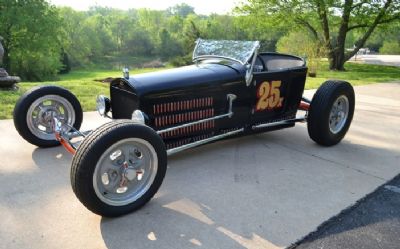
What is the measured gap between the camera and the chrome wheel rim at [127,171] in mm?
2945

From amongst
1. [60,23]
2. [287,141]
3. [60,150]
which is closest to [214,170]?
[287,141]

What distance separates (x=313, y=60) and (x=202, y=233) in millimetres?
14783

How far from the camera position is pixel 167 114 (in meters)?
4.03

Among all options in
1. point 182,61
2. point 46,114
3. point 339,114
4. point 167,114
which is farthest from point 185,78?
point 182,61

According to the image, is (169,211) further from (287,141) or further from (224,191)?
(287,141)

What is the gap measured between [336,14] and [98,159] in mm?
20746

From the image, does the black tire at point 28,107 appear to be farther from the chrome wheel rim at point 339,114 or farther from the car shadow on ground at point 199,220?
the chrome wheel rim at point 339,114

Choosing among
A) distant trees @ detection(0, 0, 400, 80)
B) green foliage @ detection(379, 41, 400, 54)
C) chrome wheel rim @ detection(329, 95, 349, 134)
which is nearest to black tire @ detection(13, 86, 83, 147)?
distant trees @ detection(0, 0, 400, 80)

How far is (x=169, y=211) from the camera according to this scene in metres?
3.13

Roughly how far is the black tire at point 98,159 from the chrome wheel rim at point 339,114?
2.96 m

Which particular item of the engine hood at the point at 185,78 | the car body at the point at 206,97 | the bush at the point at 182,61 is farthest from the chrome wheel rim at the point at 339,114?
the bush at the point at 182,61

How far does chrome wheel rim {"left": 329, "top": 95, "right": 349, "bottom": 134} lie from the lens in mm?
5080

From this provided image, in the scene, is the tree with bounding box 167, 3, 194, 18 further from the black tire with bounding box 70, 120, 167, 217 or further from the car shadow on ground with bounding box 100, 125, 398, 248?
the black tire with bounding box 70, 120, 167, 217

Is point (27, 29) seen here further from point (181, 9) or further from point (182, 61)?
point (181, 9)
